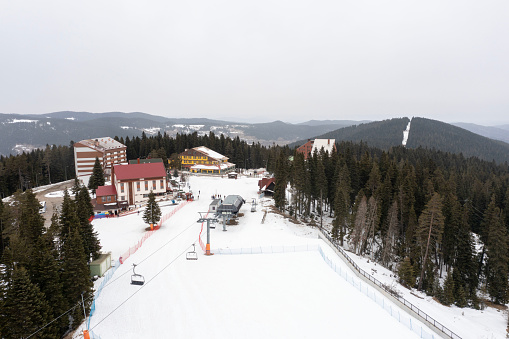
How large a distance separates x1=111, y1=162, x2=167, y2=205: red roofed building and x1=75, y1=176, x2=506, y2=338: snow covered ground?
18.3 m

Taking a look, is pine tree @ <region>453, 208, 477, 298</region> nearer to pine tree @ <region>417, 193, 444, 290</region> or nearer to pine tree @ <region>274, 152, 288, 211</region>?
pine tree @ <region>417, 193, 444, 290</region>

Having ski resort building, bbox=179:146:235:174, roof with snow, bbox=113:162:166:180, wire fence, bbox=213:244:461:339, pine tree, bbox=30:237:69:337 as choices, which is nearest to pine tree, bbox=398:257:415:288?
wire fence, bbox=213:244:461:339

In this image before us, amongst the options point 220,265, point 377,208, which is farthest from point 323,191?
point 220,265

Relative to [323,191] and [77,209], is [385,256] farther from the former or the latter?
[77,209]

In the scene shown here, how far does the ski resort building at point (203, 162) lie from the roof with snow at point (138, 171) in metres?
32.3

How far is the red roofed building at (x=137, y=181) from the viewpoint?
183 feet

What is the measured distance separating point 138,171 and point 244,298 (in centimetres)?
4315

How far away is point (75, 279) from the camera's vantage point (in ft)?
64.8

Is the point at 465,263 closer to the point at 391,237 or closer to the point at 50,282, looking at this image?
the point at 391,237

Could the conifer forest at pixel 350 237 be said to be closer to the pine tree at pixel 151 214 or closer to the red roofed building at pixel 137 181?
the pine tree at pixel 151 214

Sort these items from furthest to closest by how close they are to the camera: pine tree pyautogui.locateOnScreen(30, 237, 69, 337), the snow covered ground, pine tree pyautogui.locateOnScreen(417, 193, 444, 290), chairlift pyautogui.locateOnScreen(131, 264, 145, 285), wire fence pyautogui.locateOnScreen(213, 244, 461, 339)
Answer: pine tree pyautogui.locateOnScreen(417, 193, 444, 290)
chairlift pyautogui.locateOnScreen(131, 264, 145, 285)
wire fence pyautogui.locateOnScreen(213, 244, 461, 339)
the snow covered ground
pine tree pyautogui.locateOnScreen(30, 237, 69, 337)

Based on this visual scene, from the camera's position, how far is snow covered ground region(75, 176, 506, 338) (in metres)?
19.1

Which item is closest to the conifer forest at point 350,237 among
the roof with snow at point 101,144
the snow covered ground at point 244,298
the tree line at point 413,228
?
the tree line at point 413,228

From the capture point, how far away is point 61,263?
21.3 metres
